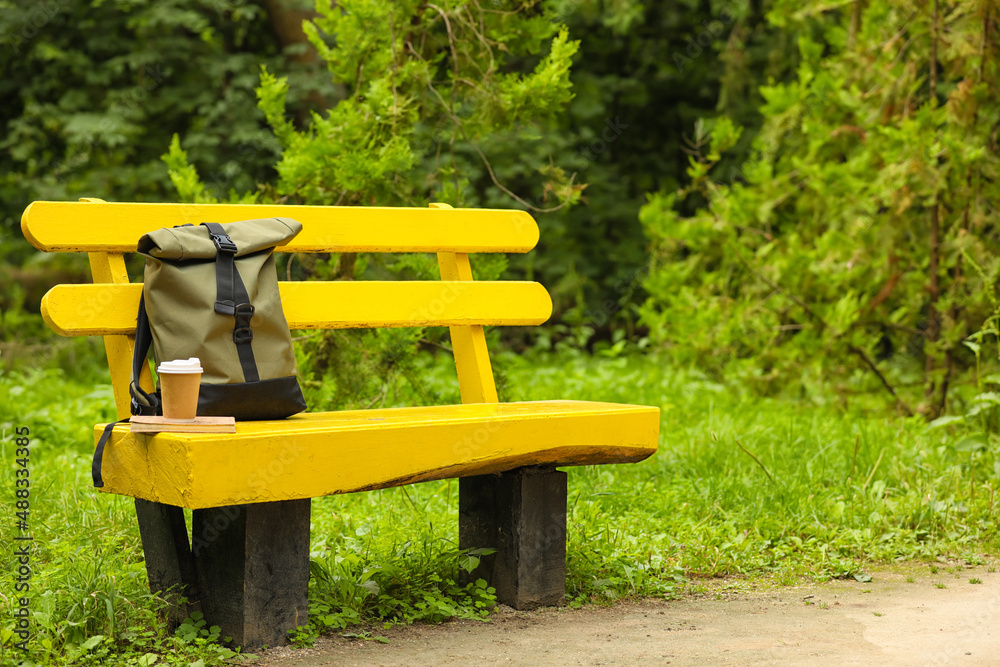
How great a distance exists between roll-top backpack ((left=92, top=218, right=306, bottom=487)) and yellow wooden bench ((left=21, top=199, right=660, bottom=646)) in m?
0.10

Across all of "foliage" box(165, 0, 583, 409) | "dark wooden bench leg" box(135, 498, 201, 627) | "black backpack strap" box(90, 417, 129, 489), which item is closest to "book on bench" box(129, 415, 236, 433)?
"black backpack strap" box(90, 417, 129, 489)

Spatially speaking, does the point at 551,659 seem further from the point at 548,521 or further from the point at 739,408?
the point at 739,408

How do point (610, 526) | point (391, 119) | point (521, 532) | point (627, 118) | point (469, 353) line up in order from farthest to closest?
point (627, 118) < point (391, 119) < point (610, 526) < point (469, 353) < point (521, 532)

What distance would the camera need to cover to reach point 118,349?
9.20 feet

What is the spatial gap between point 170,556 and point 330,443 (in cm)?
59

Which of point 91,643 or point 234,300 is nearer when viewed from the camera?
point 91,643

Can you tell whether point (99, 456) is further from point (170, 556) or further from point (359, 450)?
point (359, 450)

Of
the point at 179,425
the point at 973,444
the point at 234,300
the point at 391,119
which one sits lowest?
the point at 973,444

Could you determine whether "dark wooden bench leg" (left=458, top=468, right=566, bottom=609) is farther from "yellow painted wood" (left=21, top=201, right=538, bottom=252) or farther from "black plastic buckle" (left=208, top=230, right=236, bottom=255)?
→ "black plastic buckle" (left=208, top=230, right=236, bottom=255)

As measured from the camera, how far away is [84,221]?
279cm

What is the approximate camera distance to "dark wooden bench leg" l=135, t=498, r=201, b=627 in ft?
8.93

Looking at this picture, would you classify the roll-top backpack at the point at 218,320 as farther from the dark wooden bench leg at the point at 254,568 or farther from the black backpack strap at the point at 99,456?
the dark wooden bench leg at the point at 254,568

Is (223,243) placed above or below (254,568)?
above

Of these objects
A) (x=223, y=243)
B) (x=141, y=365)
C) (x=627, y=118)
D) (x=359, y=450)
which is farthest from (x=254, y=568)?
(x=627, y=118)
